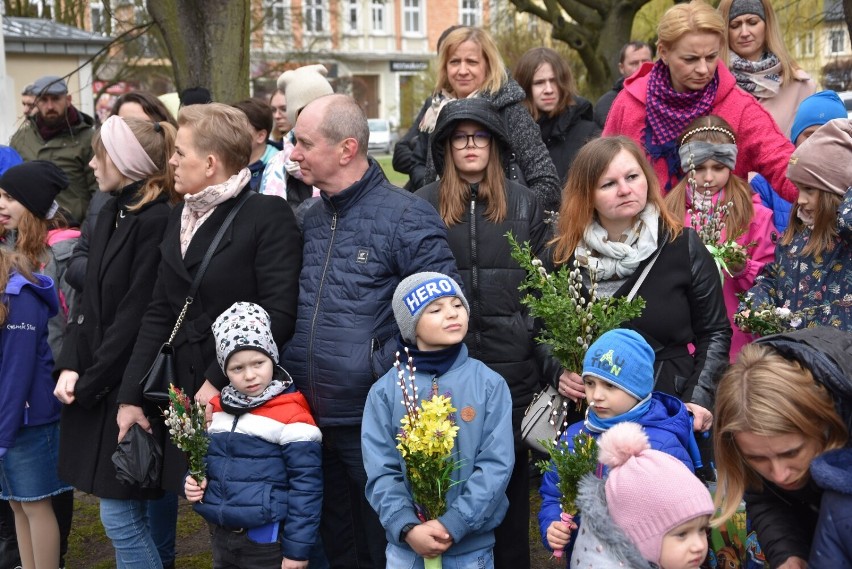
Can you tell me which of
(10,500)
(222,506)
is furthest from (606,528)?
(10,500)

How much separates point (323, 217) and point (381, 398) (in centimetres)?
95

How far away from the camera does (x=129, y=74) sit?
25.9 m

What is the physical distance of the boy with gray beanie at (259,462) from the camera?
397 centimetres

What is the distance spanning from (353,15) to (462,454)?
193 feet

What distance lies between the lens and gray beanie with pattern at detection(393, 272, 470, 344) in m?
3.76

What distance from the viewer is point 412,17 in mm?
62562

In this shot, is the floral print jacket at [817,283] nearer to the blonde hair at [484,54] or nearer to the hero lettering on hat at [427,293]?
the hero lettering on hat at [427,293]

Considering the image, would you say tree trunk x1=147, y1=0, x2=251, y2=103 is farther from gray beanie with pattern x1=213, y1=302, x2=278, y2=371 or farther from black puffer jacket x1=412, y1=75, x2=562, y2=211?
gray beanie with pattern x1=213, y1=302, x2=278, y2=371

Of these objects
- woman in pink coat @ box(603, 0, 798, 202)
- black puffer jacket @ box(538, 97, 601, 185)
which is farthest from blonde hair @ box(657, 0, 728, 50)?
black puffer jacket @ box(538, 97, 601, 185)

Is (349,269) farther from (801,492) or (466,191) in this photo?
(801,492)

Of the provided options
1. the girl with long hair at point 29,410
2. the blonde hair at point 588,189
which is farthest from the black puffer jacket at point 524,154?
the girl with long hair at point 29,410

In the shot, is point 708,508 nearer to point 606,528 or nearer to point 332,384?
point 606,528

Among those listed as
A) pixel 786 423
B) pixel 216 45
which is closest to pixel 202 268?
pixel 786 423

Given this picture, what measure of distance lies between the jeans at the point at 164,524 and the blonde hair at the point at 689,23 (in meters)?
3.39
